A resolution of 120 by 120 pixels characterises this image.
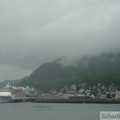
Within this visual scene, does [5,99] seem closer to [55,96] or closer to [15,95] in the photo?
[15,95]

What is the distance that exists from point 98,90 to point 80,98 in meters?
38.9
